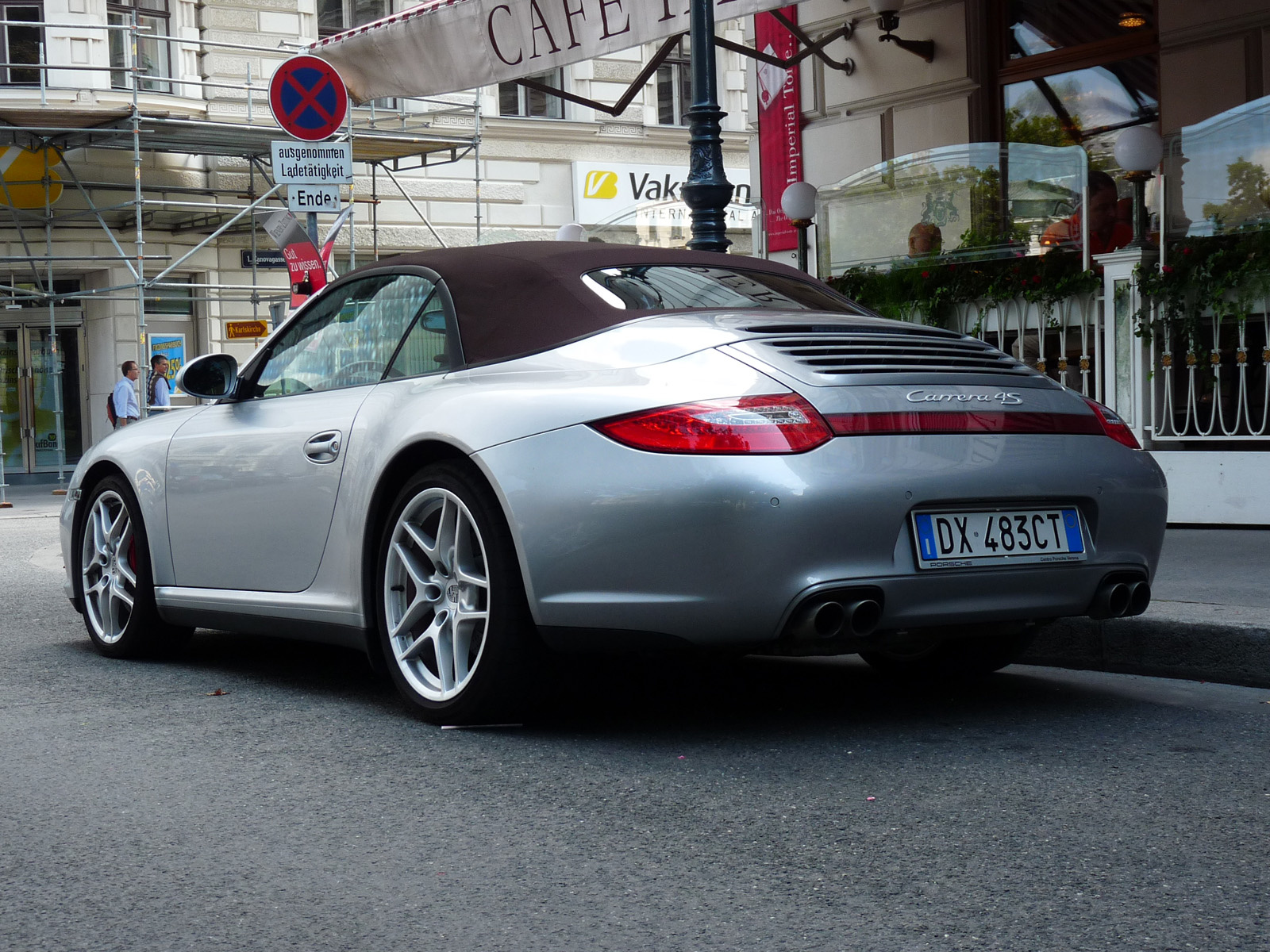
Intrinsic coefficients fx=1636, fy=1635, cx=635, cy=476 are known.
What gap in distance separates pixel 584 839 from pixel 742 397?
1.15 m

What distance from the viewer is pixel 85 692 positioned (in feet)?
16.7

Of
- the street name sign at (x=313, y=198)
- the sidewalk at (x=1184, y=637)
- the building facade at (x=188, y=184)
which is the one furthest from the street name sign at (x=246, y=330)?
the sidewalk at (x=1184, y=637)

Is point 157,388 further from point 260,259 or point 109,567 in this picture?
point 109,567

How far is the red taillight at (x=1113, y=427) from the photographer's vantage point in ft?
14.3

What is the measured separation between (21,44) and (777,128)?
470 inches

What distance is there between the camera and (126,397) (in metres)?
19.7

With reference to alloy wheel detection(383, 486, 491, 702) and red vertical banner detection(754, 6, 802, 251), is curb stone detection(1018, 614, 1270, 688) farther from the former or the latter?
red vertical banner detection(754, 6, 802, 251)

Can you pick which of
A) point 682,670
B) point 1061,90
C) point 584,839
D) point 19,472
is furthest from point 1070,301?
point 19,472

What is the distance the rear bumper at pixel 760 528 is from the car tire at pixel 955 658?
2.49 feet

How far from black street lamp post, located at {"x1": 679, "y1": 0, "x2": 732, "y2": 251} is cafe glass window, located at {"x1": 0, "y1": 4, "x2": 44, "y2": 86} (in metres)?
15.3

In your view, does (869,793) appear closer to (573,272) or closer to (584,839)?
(584,839)

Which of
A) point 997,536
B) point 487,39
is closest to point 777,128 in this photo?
point 487,39

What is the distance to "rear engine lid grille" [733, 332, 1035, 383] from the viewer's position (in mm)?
3971

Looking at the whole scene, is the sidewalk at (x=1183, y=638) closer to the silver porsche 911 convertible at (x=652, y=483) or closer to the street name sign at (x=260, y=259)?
the silver porsche 911 convertible at (x=652, y=483)
